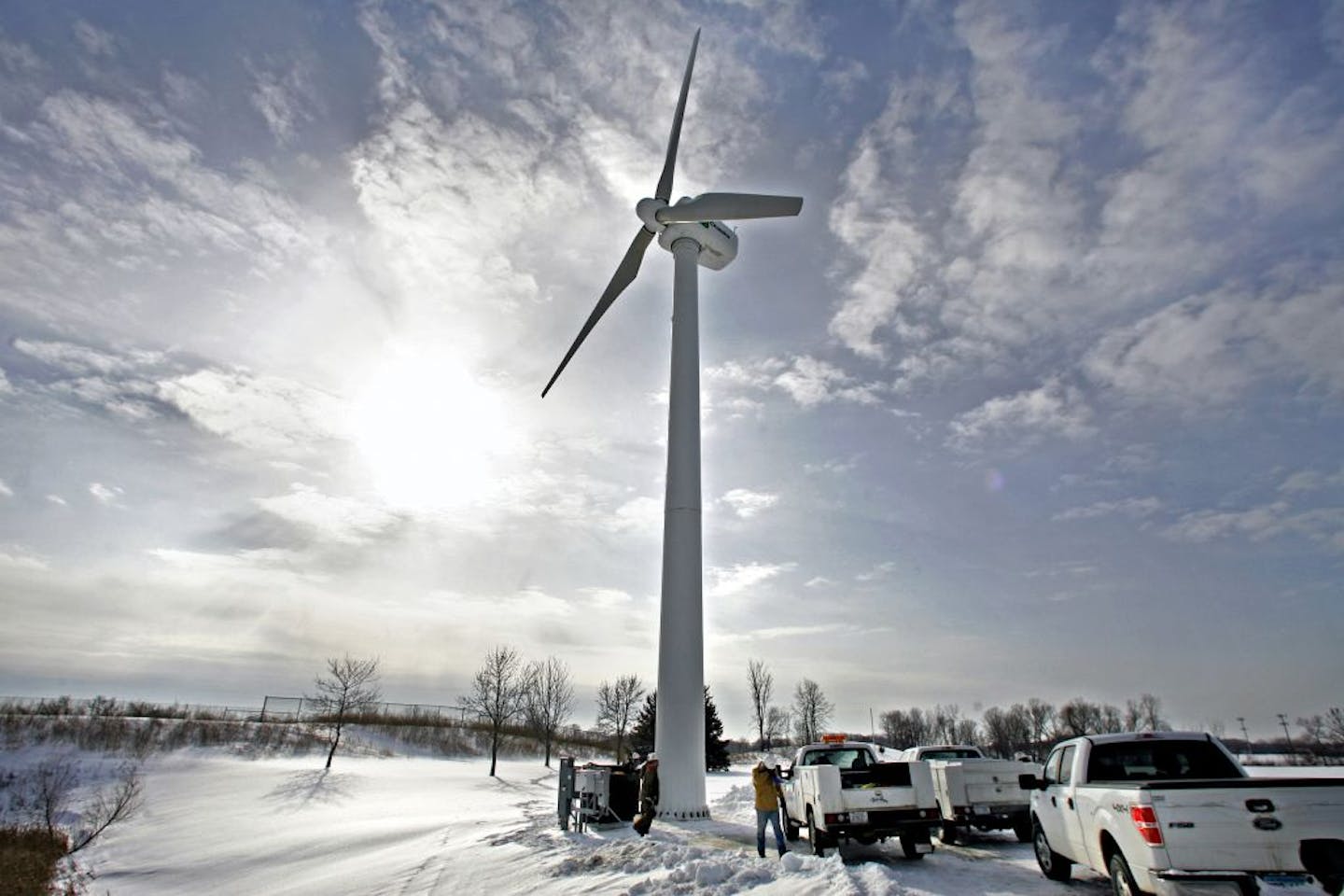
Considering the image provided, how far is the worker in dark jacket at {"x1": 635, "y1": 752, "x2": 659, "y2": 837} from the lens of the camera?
52.8ft

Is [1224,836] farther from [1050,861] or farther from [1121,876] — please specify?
[1050,861]

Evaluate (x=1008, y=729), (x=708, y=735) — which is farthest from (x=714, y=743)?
(x=1008, y=729)

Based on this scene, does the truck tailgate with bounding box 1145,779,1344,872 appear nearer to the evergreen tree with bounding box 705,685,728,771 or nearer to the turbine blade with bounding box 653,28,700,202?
the turbine blade with bounding box 653,28,700,202

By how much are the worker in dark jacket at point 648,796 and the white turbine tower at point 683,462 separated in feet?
3.53

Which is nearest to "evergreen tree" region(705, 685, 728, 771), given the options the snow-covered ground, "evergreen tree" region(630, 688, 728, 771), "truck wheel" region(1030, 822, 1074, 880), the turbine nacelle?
"evergreen tree" region(630, 688, 728, 771)

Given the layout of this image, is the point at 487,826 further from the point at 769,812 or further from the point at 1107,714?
the point at 1107,714

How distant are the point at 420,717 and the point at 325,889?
Answer: 56051 mm

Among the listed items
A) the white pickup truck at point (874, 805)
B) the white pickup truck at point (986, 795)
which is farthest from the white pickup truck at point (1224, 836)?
the white pickup truck at point (986, 795)

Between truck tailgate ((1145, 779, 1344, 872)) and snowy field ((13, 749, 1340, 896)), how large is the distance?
3233mm

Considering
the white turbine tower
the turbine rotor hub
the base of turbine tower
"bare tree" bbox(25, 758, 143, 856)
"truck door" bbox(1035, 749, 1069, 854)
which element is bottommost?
"bare tree" bbox(25, 758, 143, 856)

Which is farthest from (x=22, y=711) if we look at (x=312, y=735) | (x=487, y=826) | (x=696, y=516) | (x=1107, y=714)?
(x=1107, y=714)

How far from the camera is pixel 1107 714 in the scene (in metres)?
113

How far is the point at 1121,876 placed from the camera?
7.91m

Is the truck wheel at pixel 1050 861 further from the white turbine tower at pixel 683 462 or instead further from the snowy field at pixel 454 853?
the white turbine tower at pixel 683 462
